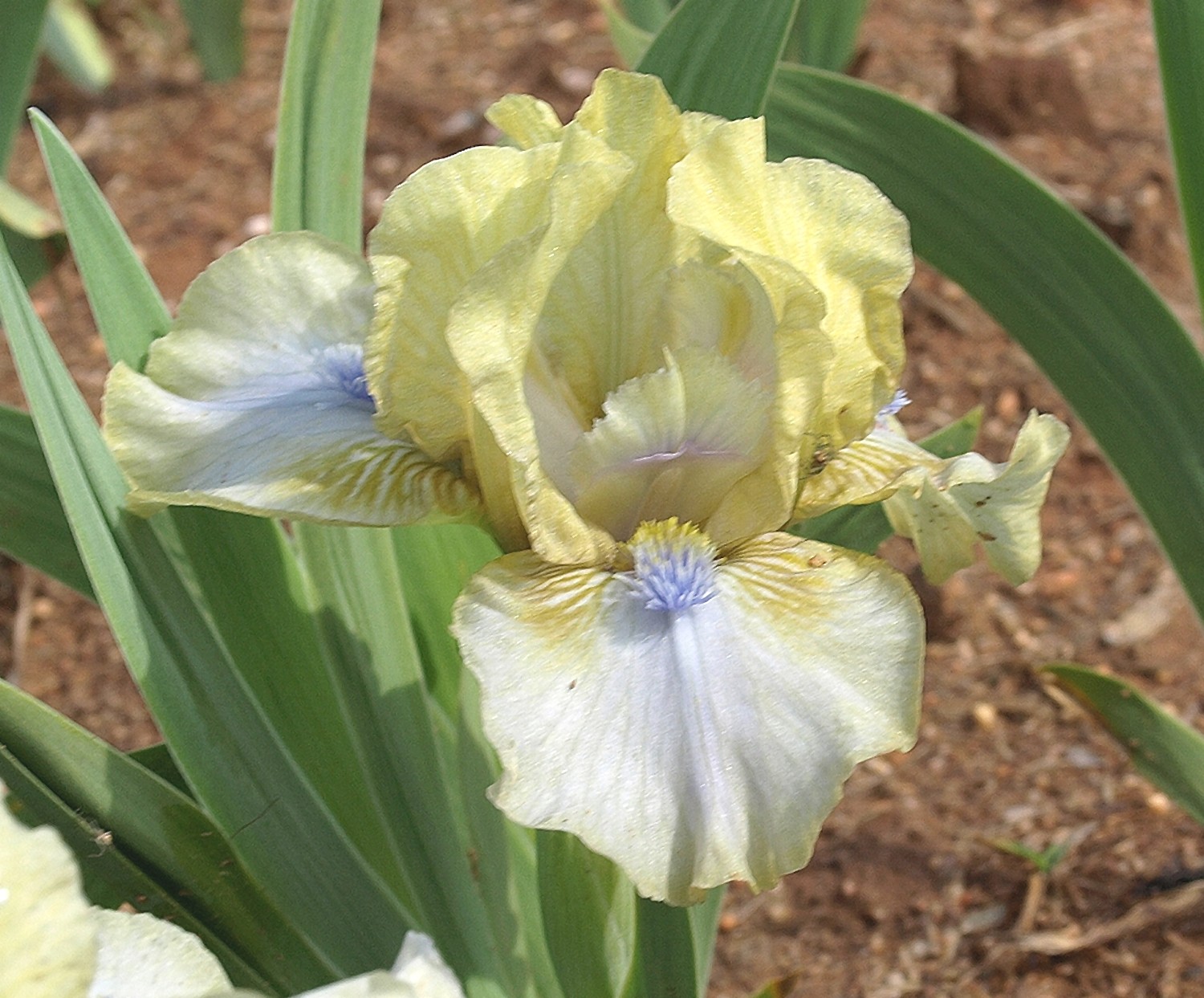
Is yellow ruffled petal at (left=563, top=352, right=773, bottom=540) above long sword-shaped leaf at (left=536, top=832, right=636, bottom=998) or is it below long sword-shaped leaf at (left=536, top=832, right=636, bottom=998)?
above

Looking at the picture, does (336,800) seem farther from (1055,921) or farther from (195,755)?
(1055,921)

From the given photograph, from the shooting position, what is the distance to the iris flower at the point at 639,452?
2.49 ft

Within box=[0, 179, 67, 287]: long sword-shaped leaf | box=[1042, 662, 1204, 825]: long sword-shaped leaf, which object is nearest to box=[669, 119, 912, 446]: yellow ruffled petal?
box=[1042, 662, 1204, 825]: long sword-shaped leaf

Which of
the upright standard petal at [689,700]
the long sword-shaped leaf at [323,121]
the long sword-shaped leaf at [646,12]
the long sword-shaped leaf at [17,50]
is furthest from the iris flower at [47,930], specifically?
the long sword-shaped leaf at [646,12]

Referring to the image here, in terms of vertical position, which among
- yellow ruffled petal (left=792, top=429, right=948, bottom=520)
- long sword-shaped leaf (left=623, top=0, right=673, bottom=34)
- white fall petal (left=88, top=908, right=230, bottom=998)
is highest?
long sword-shaped leaf (left=623, top=0, right=673, bottom=34)

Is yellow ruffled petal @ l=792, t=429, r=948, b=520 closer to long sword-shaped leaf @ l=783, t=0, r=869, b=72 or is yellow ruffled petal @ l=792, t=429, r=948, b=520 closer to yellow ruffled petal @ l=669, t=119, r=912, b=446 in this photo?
yellow ruffled petal @ l=669, t=119, r=912, b=446

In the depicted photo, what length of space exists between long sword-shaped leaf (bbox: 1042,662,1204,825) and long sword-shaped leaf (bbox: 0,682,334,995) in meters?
0.81

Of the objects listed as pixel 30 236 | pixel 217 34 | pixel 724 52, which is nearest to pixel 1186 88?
pixel 724 52

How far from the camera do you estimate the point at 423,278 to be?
87cm

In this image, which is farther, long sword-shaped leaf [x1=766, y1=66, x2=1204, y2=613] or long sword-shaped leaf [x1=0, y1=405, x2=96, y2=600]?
long sword-shaped leaf [x1=766, y1=66, x2=1204, y2=613]

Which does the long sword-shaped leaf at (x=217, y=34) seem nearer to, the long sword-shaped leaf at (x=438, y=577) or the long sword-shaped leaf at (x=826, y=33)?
the long sword-shaped leaf at (x=826, y=33)

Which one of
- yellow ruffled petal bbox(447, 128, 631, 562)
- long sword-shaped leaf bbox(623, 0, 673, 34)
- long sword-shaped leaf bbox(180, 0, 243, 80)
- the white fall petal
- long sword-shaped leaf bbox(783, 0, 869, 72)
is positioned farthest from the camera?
long sword-shaped leaf bbox(180, 0, 243, 80)

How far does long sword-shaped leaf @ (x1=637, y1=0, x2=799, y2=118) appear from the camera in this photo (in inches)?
45.0

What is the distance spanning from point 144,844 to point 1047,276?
3.18 ft
